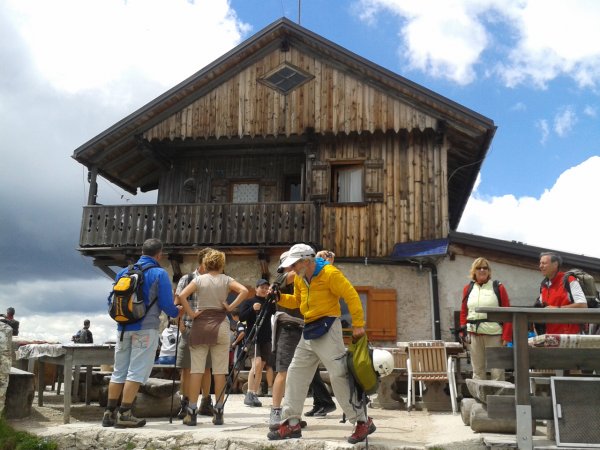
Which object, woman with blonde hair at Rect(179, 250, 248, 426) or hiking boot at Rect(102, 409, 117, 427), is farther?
woman with blonde hair at Rect(179, 250, 248, 426)

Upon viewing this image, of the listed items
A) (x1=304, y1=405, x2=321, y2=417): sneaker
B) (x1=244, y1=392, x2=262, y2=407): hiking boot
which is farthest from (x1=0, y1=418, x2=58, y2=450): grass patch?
(x1=244, y1=392, x2=262, y2=407): hiking boot

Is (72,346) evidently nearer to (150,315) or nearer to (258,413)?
(150,315)

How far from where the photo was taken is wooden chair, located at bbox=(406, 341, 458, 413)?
8.05m

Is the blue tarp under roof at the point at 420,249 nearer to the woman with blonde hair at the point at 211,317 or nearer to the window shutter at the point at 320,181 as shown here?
the window shutter at the point at 320,181

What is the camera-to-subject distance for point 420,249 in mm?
13203

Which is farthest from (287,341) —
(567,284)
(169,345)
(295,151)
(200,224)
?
(295,151)

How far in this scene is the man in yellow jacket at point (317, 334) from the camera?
530 centimetres

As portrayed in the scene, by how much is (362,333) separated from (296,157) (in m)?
10.8

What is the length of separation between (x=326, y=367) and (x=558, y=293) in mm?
2827

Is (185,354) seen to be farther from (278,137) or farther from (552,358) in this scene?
(278,137)

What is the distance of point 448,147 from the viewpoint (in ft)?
48.9

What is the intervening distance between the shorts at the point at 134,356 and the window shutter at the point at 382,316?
7.79m

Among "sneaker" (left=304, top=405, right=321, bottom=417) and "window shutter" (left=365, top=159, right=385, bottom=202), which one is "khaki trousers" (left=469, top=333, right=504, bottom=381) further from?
"window shutter" (left=365, top=159, right=385, bottom=202)

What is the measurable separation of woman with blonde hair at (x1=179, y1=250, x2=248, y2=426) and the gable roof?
8684 millimetres
